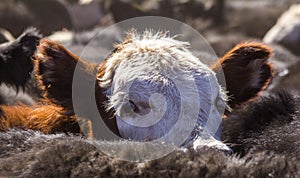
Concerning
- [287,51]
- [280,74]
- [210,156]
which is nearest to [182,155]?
[210,156]

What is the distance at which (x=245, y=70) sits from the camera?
180 inches

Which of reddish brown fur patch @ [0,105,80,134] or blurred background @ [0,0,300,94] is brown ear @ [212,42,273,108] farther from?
blurred background @ [0,0,300,94]

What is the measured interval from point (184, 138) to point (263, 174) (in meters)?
1.01

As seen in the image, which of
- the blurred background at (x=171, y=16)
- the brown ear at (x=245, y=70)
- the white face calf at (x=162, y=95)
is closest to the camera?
the white face calf at (x=162, y=95)

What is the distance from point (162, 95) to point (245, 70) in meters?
0.94

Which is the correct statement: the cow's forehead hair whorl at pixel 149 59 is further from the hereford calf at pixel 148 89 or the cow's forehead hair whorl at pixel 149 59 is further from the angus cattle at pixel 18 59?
the angus cattle at pixel 18 59

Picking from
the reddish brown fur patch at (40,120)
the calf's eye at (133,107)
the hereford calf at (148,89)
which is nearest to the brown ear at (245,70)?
the hereford calf at (148,89)

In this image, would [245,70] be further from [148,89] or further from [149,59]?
[148,89]

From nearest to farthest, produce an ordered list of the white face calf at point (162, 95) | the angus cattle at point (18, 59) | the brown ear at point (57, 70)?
the white face calf at point (162, 95)
the brown ear at point (57, 70)
the angus cattle at point (18, 59)

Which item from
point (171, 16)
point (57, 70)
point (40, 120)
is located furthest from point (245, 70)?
point (171, 16)

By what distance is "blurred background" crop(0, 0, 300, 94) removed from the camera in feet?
42.4

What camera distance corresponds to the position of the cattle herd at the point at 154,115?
2.83 metres

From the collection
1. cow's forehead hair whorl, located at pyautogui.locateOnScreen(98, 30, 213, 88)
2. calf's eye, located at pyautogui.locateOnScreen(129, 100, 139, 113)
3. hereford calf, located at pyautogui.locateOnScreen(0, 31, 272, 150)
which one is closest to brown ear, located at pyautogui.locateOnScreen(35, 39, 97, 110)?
hereford calf, located at pyautogui.locateOnScreen(0, 31, 272, 150)

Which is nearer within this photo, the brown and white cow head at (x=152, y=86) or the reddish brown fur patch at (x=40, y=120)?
the brown and white cow head at (x=152, y=86)
